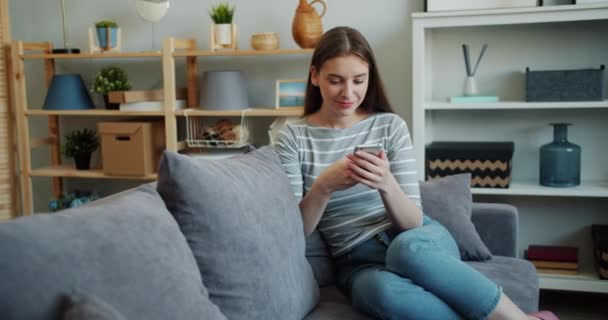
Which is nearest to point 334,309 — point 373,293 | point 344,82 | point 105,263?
point 373,293

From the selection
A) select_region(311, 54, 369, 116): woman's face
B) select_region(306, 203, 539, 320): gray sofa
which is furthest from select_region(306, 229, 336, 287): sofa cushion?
select_region(311, 54, 369, 116): woman's face

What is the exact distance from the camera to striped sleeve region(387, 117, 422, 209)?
1.79 m

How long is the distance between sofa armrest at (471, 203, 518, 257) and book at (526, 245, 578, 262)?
76 centimetres

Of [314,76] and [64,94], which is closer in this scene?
[314,76]

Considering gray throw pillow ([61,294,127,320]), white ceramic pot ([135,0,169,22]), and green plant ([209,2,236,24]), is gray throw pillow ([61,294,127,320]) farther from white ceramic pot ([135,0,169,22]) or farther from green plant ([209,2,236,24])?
white ceramic pot ([135,0,169,22])

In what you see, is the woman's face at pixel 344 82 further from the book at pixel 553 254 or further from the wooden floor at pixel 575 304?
the wooden floor at pixel 575 304

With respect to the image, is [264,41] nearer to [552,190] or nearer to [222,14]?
[222,14]

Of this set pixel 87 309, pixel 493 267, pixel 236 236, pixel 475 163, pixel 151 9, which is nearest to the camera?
pixel 87 309

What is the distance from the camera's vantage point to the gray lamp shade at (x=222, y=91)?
309 cm

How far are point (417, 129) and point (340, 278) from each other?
1208mm

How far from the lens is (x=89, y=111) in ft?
10.8

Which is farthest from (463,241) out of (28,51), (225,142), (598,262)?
(28,51)

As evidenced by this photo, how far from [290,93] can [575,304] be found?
1583mm

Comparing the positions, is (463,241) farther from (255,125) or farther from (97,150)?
(97,150)
